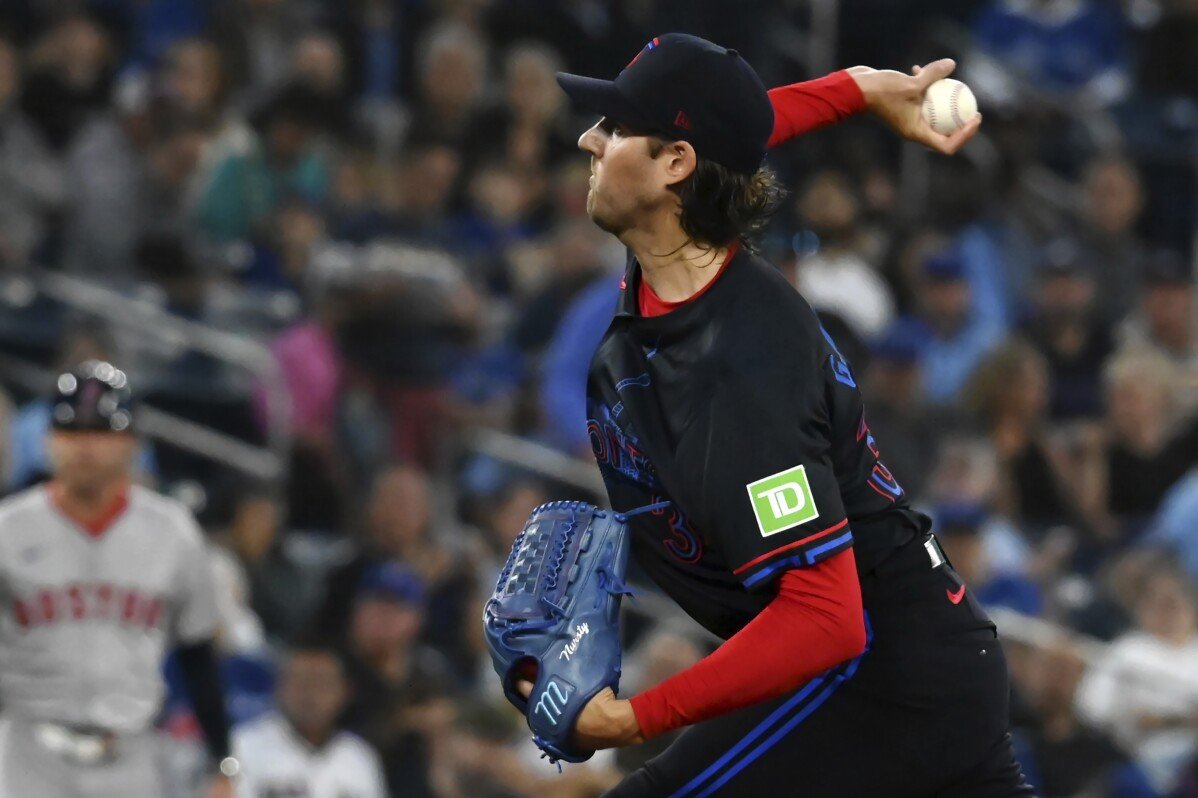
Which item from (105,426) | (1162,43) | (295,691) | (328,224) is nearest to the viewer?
(105,426)

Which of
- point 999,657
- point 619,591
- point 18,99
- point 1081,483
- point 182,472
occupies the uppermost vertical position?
point 18,99

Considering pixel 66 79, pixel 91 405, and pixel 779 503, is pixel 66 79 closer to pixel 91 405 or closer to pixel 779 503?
pixel 91 405

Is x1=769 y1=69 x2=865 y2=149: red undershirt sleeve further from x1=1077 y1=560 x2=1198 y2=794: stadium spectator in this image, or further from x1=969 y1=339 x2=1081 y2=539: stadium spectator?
x1=969 y1=339 x2=1081 y2=539: stadium spectator

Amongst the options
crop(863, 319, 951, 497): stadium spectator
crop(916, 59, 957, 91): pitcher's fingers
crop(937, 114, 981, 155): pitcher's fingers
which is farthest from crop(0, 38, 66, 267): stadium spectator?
crop(937, 114, 981, 155): pitcher's fingers

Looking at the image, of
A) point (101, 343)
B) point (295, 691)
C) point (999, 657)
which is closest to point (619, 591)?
point (999, 657)

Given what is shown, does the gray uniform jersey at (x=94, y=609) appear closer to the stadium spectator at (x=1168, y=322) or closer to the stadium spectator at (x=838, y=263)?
the stadium spectator at (x=838, y=263)

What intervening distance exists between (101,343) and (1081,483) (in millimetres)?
4301

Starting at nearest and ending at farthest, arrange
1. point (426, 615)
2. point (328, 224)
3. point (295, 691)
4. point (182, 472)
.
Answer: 1. point (295, 691)
2. point (426, 615)
3. point (182, 472)
4. point (328, 224)

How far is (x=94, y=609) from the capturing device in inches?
231

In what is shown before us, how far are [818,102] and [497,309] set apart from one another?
5734 mm

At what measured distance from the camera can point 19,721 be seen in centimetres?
580

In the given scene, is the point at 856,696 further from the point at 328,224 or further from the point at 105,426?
the point at 328,224

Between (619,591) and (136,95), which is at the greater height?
(136,95)

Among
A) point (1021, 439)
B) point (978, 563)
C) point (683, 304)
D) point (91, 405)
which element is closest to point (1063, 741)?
point (978, 563)
